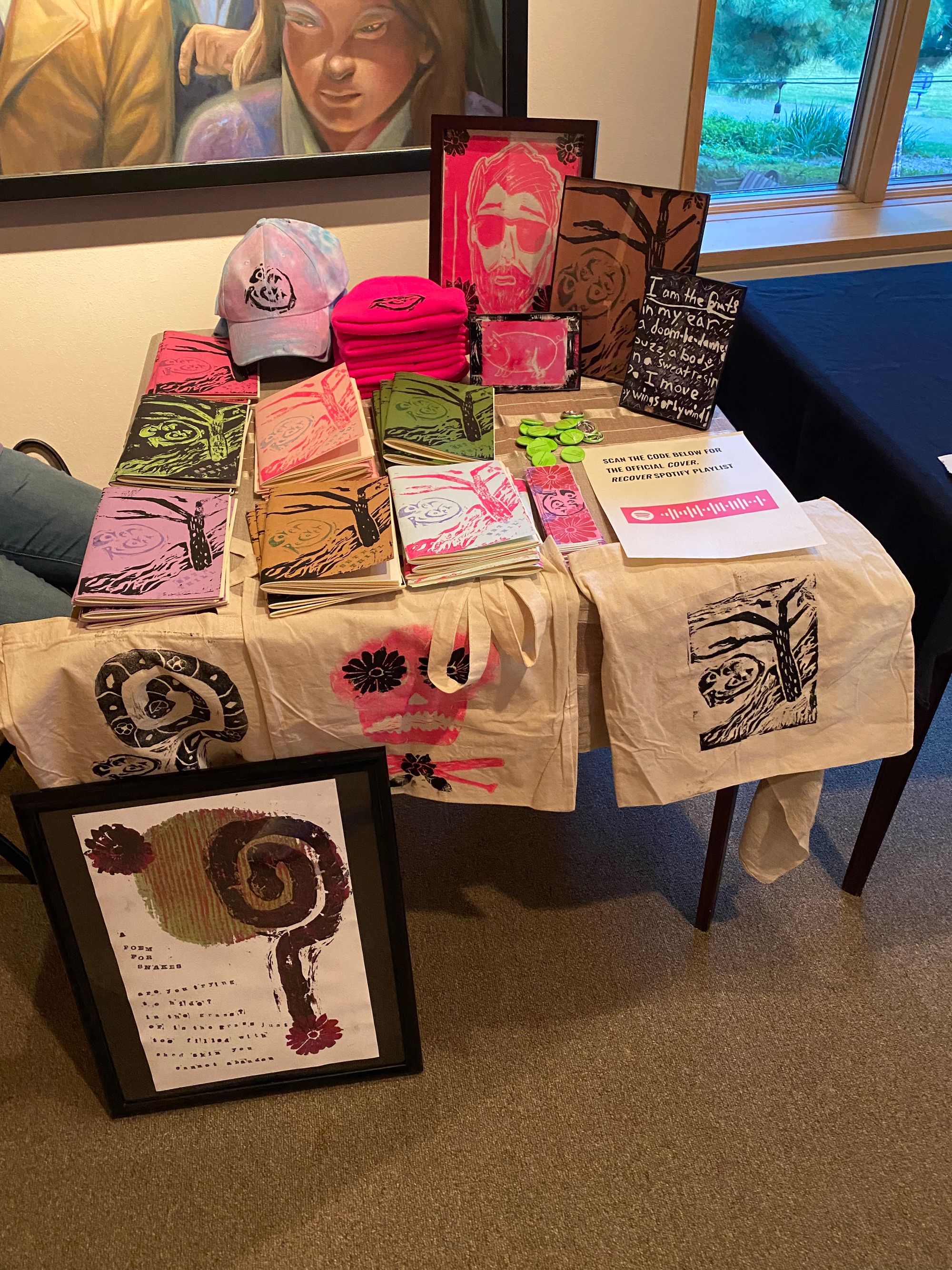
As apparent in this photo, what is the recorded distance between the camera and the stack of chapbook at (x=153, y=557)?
117 centimetres

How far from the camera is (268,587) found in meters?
1.17

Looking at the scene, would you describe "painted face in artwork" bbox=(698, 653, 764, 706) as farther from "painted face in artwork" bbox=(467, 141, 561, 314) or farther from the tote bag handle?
"painted face in artwork" bbox=(467, 141, 561, 314)

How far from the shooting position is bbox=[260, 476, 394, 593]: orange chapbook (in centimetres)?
118

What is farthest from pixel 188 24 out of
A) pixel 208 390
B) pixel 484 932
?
pixel 484 932

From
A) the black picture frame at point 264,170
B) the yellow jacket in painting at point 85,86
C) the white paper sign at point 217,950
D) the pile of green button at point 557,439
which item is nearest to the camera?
the white paper sign at point 217,950

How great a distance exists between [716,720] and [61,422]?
1.76 m

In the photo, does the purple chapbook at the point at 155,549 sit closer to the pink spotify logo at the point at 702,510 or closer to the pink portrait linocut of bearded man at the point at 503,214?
the pink spotify logo at the point at 702,510

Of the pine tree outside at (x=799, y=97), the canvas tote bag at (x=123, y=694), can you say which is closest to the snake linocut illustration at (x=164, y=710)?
the canvas tote bag at (x=123, y=694)

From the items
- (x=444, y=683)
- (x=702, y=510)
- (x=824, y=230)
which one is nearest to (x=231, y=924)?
(x=444, y=683)

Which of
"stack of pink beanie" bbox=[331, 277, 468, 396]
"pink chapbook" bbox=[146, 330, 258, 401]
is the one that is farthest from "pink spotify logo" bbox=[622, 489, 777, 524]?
"pink chapbook" bbox=[146, 330, 258, 401]

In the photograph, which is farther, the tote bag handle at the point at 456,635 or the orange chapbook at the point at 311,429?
the orange chapbook at the point at 311,429

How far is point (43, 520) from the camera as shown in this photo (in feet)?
5.03

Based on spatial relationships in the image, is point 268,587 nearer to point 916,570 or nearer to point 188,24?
point 916,570

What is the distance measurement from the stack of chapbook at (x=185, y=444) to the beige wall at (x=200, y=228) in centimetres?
72
